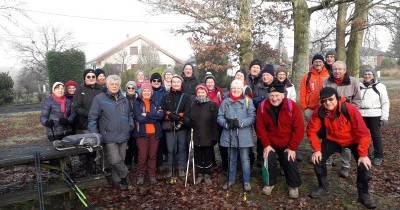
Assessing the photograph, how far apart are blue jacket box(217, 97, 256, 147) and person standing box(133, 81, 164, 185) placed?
1.10 m

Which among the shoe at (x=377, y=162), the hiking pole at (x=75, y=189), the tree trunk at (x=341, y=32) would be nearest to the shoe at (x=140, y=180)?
the hiking pole at (x=75, y=189)

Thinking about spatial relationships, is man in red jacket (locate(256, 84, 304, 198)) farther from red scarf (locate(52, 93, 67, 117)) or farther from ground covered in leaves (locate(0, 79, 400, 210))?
red scarf (locate(52, 93, 67, 117))

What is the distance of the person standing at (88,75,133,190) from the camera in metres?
5.35

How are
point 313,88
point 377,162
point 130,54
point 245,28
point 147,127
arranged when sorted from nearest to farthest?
point 147,127, point 313,88, point 377,162, point 245,28, point 130,54

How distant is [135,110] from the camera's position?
18.8ft

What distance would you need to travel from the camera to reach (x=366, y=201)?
189 inches

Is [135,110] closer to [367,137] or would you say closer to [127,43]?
[367,137]

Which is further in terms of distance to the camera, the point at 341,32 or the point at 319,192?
the point at 341,32

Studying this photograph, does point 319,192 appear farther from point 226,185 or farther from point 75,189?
Answer: point 75,189

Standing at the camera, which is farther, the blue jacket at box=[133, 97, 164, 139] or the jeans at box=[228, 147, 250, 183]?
the blue jacket at box=[133, 97, 164, 139]

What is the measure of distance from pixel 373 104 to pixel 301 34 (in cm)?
569

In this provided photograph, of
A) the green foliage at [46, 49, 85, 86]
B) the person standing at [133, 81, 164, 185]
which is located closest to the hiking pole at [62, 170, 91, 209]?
the person standing at [133, 81, 164, 185]

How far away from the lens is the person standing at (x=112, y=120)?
17.5ft

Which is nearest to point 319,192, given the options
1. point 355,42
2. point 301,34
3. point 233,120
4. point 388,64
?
point 233,120
